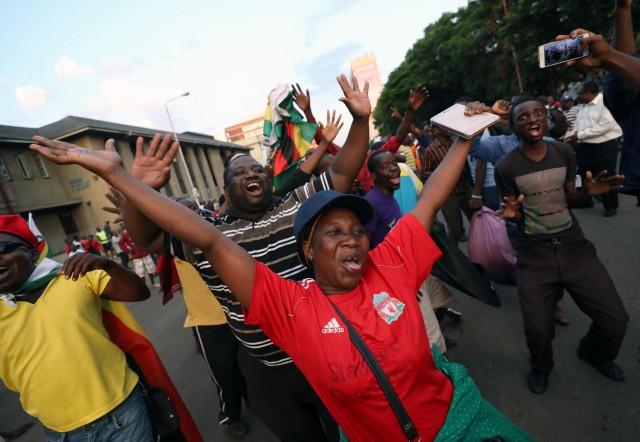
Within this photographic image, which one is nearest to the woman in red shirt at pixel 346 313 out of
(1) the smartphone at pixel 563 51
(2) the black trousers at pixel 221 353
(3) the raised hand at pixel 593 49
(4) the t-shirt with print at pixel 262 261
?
(4) the t-shirt with print at pixel 262 261

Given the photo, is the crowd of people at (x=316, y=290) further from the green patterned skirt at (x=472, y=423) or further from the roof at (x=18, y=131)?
the roof at (x=18, y=131)

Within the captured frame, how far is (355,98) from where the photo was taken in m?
2.05

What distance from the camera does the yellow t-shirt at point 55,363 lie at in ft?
5.62

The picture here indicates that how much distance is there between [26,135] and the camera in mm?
22062

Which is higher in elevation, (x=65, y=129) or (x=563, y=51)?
(x=65, y=129)

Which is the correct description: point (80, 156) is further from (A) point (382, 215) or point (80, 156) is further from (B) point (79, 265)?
(A) point (382, 215)

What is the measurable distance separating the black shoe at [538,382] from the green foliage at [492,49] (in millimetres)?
14017

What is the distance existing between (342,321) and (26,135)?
28513mm

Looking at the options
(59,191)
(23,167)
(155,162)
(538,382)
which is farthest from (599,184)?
(59,191)

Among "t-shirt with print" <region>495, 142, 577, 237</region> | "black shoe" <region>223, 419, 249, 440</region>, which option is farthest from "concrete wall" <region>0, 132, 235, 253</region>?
"t-shirt with print" <region>495, 142, 577, 237</region>

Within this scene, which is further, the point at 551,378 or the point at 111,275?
the point at 551,378

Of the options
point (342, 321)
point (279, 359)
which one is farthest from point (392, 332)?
point (279, 359)

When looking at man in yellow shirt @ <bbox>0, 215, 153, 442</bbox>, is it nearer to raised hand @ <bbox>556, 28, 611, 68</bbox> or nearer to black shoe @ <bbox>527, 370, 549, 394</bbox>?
black shoe @ <bbox>527, 370, 549, 394</bbox>

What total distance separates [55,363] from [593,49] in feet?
10.5
